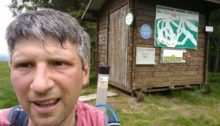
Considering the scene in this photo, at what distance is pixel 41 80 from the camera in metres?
1.04

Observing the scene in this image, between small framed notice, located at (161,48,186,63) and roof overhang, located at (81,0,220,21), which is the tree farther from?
small framed notice, located at (161,48,186,63)

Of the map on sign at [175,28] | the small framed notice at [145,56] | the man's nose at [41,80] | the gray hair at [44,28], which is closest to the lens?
the man's nose at [41,80]

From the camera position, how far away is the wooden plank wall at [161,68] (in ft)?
24.1

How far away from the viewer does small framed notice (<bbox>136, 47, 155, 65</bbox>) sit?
7272 mm

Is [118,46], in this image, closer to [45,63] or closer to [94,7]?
[94,7]

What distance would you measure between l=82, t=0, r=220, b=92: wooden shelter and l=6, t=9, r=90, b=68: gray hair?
6.02 m

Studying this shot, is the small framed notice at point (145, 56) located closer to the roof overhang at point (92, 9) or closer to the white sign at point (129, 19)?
the white sign at point (129, 19)

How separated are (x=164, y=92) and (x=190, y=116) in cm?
245

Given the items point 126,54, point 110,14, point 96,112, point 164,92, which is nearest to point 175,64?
point 164,92

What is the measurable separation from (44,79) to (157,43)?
269 inches

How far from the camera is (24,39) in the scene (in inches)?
44.7

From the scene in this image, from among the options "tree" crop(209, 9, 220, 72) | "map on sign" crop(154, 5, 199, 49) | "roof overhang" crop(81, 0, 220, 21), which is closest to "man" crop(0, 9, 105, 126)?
"map on sign" crop(154, 5, 199, 49)

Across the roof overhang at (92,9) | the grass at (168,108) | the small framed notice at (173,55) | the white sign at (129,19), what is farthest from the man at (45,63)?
the roof overhang at (92,9)

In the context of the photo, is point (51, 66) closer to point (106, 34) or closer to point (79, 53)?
point (79, 53)
